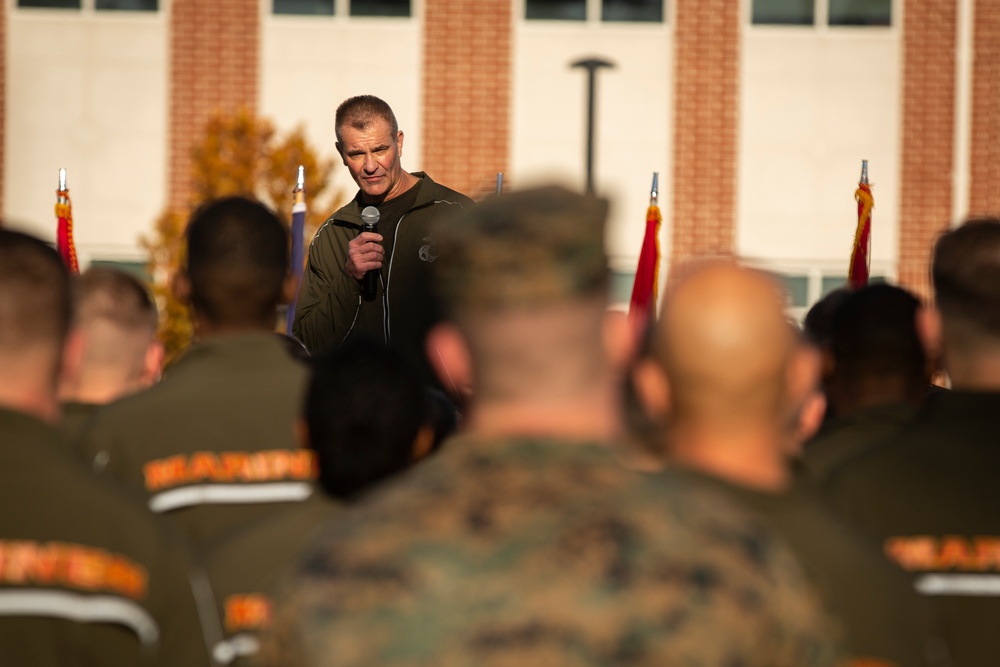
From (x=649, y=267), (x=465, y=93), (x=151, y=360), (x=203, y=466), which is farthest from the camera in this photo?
(x=465, y=93)

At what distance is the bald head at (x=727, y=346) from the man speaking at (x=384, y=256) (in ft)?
13.4

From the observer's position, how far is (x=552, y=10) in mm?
20438

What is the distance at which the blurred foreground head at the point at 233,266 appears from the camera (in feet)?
14.1

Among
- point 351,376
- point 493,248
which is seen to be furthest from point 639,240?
point 493,248

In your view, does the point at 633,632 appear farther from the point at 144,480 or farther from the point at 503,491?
the point at 144,480

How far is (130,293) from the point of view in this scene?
5051 millimetres

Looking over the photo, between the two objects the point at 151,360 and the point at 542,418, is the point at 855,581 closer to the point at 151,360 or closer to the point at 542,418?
Answer: the point at 542,418

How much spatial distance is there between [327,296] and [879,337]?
3.28m

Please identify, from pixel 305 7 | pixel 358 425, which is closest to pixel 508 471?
pixel 358 425

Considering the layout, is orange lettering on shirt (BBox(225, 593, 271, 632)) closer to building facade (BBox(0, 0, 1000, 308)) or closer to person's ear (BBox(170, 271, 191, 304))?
person's ear (BBox(170, 271, 191, 304))

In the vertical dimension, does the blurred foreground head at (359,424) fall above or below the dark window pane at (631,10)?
below

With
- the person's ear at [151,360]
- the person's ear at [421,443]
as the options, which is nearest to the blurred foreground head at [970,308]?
the person's ear at [421,443]

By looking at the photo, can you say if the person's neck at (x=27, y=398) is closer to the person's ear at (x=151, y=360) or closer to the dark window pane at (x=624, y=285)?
the person's ear at (x=151, y=360)

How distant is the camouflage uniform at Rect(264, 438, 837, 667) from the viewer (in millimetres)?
1778
